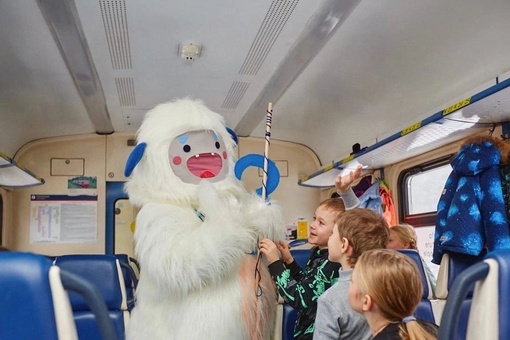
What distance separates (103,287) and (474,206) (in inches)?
80.9

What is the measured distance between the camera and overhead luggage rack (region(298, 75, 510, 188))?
2683mm

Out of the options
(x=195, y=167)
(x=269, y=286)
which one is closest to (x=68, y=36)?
(x=195, y=167)

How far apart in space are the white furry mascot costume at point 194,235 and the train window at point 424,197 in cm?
242

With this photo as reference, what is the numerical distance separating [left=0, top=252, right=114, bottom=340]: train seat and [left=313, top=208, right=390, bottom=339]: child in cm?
107

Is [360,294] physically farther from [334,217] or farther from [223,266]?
[334,217]

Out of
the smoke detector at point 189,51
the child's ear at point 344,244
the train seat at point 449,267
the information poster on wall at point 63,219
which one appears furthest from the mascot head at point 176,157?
the information poster on wall at point 63,219

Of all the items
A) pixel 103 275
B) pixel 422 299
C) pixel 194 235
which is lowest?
pixel 422 299

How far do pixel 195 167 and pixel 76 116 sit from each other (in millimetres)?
3391

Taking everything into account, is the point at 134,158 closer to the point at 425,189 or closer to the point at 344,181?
the point at 344,181

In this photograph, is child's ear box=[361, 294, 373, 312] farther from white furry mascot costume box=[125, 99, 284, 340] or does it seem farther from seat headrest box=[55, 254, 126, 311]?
seat headrest box=[55, 254, 126, 311]

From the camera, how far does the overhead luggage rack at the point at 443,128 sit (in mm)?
2683

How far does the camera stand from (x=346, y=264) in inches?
78.2

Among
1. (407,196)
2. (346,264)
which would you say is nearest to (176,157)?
(346,264)

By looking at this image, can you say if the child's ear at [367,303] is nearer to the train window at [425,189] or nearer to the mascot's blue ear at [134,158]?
the mascot's blue ear at [134,158]
